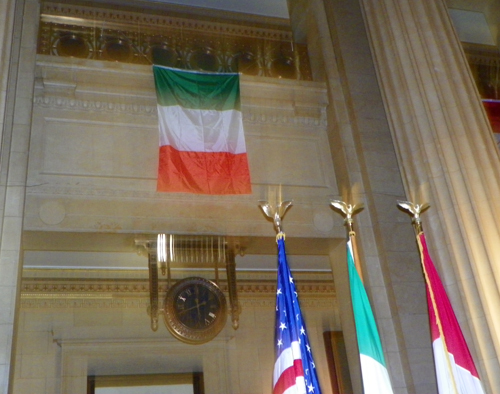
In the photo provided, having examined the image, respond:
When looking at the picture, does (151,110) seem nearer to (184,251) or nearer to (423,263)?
(184,251)

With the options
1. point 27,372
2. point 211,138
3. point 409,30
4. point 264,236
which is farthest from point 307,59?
point 27,372

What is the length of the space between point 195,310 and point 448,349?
13.6 ft

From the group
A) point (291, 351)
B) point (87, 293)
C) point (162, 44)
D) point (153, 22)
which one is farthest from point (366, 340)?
point (153, 22)

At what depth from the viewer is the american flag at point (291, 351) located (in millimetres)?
5555

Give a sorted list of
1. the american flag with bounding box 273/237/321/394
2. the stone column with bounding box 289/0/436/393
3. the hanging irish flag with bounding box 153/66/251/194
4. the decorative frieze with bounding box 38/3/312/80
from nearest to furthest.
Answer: the american flag with bounding box 273/237/321/394 → the stone column with bounding box 289/0/436/393 → the hanging irish flag with bounding box 153/66/251/194 → the decorative frieze with bounding box 38/3/312/80

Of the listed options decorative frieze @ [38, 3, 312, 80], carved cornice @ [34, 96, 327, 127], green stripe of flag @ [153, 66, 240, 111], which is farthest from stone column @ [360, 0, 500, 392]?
green stripe of flag @ [153, 66, 240, 111]

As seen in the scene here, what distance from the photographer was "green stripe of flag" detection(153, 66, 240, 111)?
732 centimetres

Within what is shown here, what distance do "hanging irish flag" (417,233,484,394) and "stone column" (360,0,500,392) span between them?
0.74ft

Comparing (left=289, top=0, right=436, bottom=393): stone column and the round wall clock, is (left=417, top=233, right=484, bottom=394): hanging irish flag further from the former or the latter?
the round wall clock

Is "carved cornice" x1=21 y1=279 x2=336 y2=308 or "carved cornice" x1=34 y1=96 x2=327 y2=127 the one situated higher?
"carved cornice" x1=34 y1=96 x2=327 y2=127

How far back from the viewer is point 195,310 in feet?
28.8

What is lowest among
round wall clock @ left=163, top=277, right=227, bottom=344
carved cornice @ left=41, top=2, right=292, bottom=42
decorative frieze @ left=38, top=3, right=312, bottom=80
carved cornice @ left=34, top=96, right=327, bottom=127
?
round wall clock @ left=163, top=277, right=227, bottom=344

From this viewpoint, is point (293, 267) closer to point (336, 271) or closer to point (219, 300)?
point (219, 300)

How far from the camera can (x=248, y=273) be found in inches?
404
